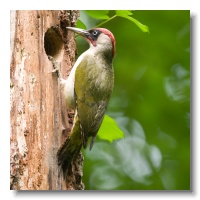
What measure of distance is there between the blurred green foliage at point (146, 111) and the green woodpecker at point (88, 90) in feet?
1.11

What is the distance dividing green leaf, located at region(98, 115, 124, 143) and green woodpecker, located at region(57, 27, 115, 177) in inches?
3.6

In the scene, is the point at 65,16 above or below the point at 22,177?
above

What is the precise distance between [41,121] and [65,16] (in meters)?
0.67

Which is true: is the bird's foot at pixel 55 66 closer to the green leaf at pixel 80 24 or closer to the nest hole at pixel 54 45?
the nest hole at pixel 54 45

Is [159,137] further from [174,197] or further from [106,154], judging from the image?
[174,197]

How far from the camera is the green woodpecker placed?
365cm

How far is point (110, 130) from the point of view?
3855 millimetres

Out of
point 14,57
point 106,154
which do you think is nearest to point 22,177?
point 14,57

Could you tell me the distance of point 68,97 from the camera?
3736 millimetres

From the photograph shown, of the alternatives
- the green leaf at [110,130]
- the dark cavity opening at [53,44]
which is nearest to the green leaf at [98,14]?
the dark cavity opening at [53,44]

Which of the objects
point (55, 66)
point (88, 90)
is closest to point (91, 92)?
point (88, 90)

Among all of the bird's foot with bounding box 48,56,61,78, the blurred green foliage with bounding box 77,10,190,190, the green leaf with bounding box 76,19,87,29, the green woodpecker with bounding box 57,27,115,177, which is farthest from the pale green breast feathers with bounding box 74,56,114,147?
the blurred green foliage with bounding box 77,10,190,190

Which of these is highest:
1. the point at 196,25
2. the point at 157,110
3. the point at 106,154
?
the point at 196,25

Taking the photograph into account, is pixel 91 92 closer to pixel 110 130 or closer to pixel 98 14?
pixel 110 130
